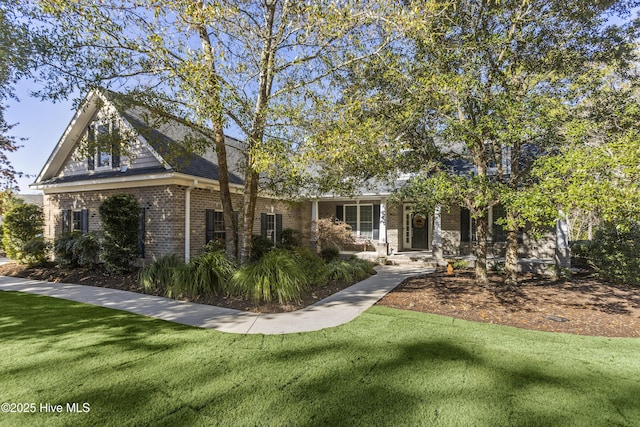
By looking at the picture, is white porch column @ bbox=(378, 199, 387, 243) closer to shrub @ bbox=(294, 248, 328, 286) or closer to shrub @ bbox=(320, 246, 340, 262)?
shrub @ bbox=(320, 246, 340, 262)

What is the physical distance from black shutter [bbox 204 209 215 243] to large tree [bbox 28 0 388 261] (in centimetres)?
376

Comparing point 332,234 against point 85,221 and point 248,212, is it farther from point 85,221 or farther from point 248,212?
point 85,221

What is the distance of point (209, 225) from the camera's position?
11180 millimetres

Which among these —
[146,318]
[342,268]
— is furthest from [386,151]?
[146,318]

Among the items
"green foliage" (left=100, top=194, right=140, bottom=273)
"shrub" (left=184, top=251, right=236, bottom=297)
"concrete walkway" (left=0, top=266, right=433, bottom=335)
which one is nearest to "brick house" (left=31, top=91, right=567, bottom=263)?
"green foliage" (left=100, top=194, right=140, bottom=273)

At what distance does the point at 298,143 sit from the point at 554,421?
5.99m

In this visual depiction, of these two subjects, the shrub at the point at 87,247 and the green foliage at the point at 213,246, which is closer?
the shrub at the point at 87,247

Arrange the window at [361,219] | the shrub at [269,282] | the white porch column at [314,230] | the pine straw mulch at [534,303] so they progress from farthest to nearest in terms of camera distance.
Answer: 1. the window at [361,219]
2. the white porch column at [314,230]
3. the shrub at [269,282]
4. the pine straw mulch at [534,303]

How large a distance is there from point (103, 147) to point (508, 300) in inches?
444

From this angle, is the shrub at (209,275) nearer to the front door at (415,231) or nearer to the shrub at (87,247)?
the shrub at (87,247)

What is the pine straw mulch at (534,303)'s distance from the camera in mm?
5773

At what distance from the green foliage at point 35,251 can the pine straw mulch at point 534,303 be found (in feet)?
39.3

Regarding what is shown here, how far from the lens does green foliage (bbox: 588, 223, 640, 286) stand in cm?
927

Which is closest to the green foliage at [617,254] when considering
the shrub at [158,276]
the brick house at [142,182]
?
the brick house at [142,182]
